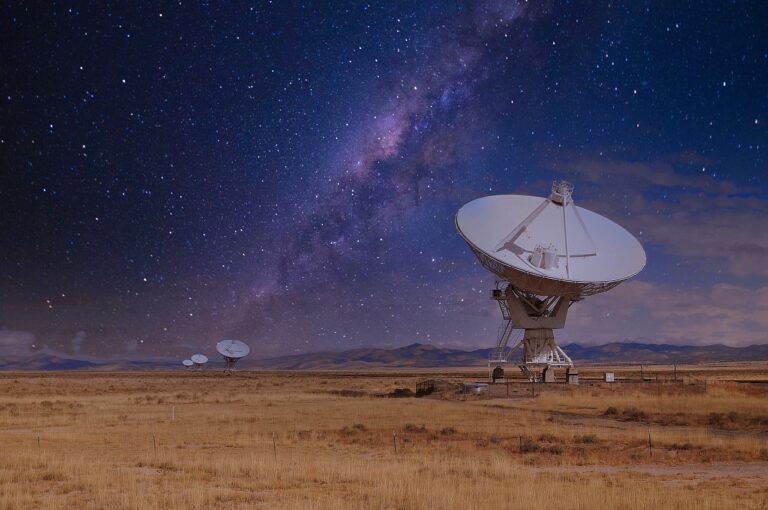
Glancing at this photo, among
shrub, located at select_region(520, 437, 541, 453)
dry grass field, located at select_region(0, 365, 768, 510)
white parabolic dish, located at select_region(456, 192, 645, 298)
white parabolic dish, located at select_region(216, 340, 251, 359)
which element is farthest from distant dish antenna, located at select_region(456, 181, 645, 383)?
white parabolic dish, located at select_region(216, 340, 251, 359)

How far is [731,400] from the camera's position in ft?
130

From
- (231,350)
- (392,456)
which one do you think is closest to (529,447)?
(392,456)

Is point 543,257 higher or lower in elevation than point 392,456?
higher

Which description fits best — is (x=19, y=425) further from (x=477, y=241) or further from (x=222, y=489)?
(x=477, y=241)

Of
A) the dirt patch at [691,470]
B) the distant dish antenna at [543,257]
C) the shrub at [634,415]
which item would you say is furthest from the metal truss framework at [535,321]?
the dirt patch at [691,470]

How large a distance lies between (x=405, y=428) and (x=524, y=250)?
2502 centimetres

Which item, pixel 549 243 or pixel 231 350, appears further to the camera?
pixel 231 350

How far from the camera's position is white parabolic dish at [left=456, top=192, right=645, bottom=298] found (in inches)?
1896

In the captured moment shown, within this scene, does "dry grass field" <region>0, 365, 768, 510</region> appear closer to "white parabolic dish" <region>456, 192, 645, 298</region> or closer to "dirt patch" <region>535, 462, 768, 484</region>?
"dirt patch" <region>535, 462, 768, 484</region>

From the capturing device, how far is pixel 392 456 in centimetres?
2033

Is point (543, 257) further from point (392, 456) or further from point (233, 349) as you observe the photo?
point (233, 349)

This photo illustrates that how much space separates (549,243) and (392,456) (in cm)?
3292

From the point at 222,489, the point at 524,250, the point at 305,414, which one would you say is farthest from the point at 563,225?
the point at 222,489

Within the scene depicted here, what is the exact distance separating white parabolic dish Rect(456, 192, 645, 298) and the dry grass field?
11342mm
